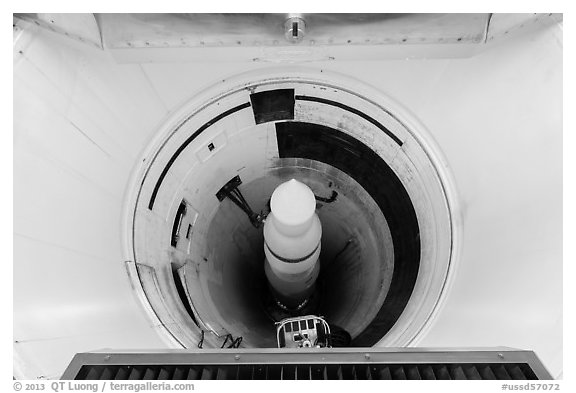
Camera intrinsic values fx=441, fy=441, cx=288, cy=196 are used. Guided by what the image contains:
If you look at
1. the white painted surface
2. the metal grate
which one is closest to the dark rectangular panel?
the white painted surface

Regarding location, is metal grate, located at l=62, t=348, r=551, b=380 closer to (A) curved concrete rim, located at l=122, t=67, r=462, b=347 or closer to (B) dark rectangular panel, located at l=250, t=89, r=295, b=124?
(A) curved concrete rim, located at l=122, t=67, r=462, b=347

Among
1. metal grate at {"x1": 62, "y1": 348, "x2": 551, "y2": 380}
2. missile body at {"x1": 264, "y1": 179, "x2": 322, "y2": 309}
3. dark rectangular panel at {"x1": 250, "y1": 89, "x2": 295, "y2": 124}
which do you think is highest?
dark rectangular panel at {"x1": 250, "y1": 89, "x2": 295, "y2": 124}

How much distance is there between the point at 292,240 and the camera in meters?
2.46

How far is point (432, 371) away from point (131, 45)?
1684mm

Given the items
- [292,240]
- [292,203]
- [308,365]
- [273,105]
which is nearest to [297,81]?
[273,105]

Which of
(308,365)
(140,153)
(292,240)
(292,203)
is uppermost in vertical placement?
(140,153)

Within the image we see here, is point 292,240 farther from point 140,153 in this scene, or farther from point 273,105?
point 140,153

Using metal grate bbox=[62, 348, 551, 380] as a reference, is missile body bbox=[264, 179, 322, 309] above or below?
above

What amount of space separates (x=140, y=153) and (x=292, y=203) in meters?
0.84

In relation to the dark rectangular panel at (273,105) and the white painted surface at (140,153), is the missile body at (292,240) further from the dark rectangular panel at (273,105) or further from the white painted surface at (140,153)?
the white painted surface at (140,153)

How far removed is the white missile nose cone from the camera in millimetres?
2195

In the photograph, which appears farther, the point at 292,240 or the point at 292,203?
the point at 292,240

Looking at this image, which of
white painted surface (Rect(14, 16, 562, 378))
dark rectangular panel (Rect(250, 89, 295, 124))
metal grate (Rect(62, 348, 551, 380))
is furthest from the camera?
dark rectangular panel (Rect(250, 89, 295, 124))

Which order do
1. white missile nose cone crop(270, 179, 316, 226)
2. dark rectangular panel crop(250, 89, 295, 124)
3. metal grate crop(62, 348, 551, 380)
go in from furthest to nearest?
dark rectangular panel crop(250, 89, 295, 124) < white missile nose cone crop(270, 179, 316, 226) < metal grate crop(62, 348, 551, 380)
